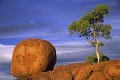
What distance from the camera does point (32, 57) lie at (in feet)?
128

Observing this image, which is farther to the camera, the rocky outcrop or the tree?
the tree

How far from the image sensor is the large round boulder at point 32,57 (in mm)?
38844

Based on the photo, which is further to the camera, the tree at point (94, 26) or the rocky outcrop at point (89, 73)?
the tree at point (94, 26)

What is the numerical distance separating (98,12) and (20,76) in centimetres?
2795

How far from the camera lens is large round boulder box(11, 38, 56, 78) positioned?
38.8 metres

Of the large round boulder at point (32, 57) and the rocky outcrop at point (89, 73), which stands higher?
the large round boulder at point (32, 57)

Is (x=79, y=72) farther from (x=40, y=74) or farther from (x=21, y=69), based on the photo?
(x=21, y=69)

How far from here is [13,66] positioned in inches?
1592

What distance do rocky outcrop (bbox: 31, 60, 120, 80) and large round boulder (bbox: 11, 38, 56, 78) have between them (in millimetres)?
2084

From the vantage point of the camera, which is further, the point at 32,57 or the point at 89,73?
the point at 32,57

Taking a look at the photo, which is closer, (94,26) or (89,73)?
(89,73)

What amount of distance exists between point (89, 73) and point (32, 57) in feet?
30.0

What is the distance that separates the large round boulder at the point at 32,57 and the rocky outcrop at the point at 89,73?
6.84ft

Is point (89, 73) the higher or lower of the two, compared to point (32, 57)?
lower
